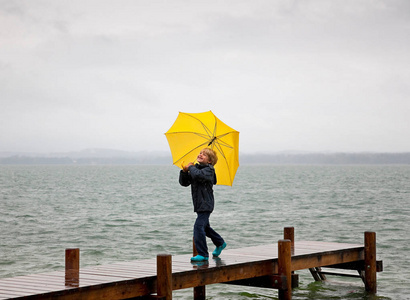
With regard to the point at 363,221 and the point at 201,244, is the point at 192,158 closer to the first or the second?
the point at 201,244

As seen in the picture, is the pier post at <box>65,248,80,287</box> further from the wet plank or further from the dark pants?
the dark pants

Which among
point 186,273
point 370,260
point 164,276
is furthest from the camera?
point 370,260

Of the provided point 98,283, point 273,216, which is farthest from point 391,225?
point 98,283

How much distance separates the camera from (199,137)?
996 cm

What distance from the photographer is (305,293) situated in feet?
43.9

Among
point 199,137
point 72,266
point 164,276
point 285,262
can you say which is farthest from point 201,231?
point 72,266

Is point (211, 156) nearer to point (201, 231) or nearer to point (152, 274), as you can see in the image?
point (201, 231)

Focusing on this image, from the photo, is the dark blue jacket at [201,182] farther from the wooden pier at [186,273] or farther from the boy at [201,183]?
the wooden pier at [186,273]

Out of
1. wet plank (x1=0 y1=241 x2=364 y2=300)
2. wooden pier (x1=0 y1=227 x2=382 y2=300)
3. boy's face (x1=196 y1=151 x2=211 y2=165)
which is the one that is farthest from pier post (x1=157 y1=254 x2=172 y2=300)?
boy's face (x1=196 y1=151 x2=211 y2=165)

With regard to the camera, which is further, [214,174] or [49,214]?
[49,214]

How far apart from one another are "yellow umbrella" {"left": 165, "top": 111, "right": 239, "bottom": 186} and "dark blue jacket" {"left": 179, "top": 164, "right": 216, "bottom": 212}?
33 cm

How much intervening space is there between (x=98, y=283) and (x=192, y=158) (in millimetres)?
A: 2687

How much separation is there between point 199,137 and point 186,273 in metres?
2.22

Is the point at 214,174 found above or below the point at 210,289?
above
